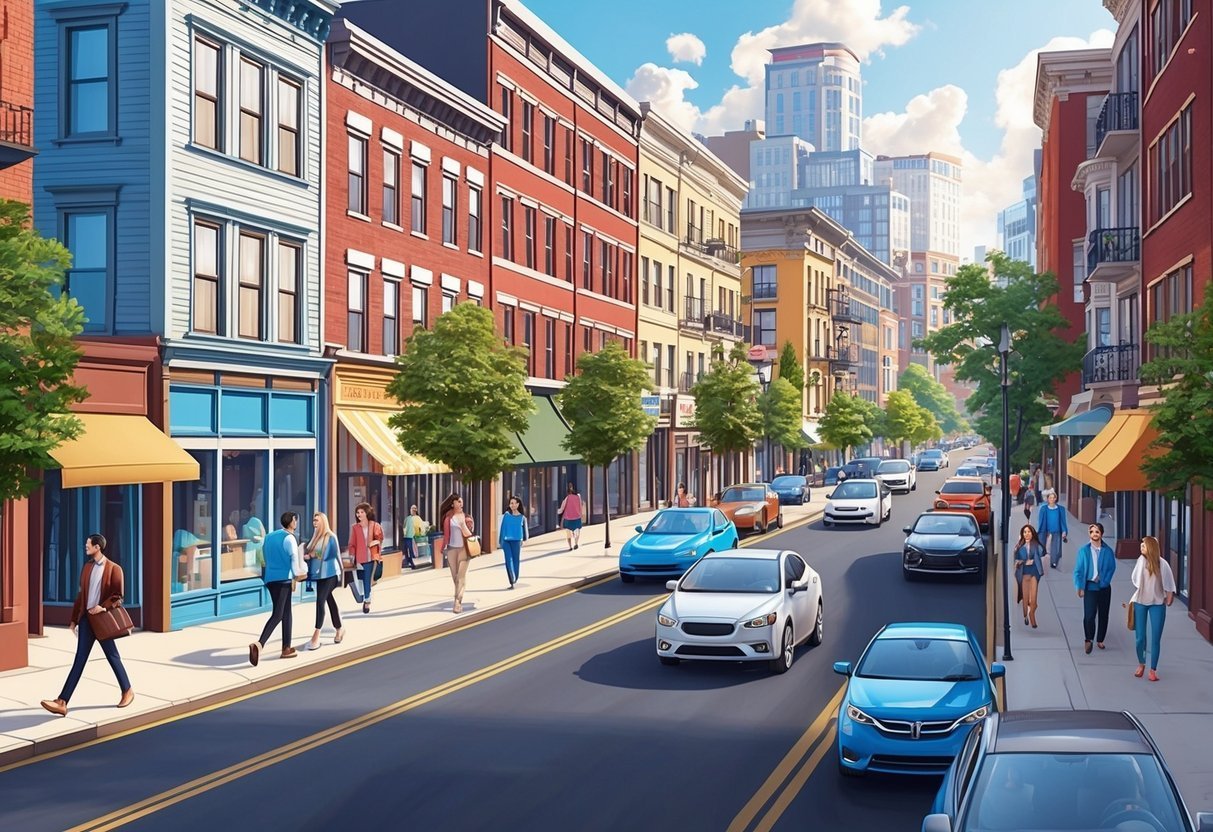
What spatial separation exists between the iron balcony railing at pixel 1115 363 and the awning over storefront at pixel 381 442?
60.9 ft

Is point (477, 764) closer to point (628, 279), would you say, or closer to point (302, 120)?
point (302, 120)

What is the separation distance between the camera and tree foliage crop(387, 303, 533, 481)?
1075 inches

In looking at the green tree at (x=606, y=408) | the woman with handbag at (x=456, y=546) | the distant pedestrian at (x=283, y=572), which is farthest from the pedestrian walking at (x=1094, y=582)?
the green tree at (x=606, y=408)

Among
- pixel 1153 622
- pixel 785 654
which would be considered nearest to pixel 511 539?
→ pixel 785 654

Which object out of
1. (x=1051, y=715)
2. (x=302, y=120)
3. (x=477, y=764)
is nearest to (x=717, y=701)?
(x=477, y=764)

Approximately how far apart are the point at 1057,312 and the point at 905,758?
155ft

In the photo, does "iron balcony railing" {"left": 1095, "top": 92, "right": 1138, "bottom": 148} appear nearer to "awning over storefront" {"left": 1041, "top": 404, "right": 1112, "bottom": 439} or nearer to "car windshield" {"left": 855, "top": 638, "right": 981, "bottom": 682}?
"awning over storefront" {"left": 1041, "top": 404, "right": 1112, "bottom": 439}

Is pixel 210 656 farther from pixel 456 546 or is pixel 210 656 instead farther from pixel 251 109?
pixel 251 109

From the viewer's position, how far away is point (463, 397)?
2758 cm

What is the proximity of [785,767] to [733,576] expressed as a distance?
6.54m

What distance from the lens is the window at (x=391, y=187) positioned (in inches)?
1248

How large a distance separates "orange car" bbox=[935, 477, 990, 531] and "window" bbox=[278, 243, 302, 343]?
22.9 m

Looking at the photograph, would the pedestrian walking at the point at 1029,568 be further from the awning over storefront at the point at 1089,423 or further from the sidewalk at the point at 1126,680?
the awning over storefront at the point at 1089,423

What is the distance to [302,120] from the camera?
2694cm
